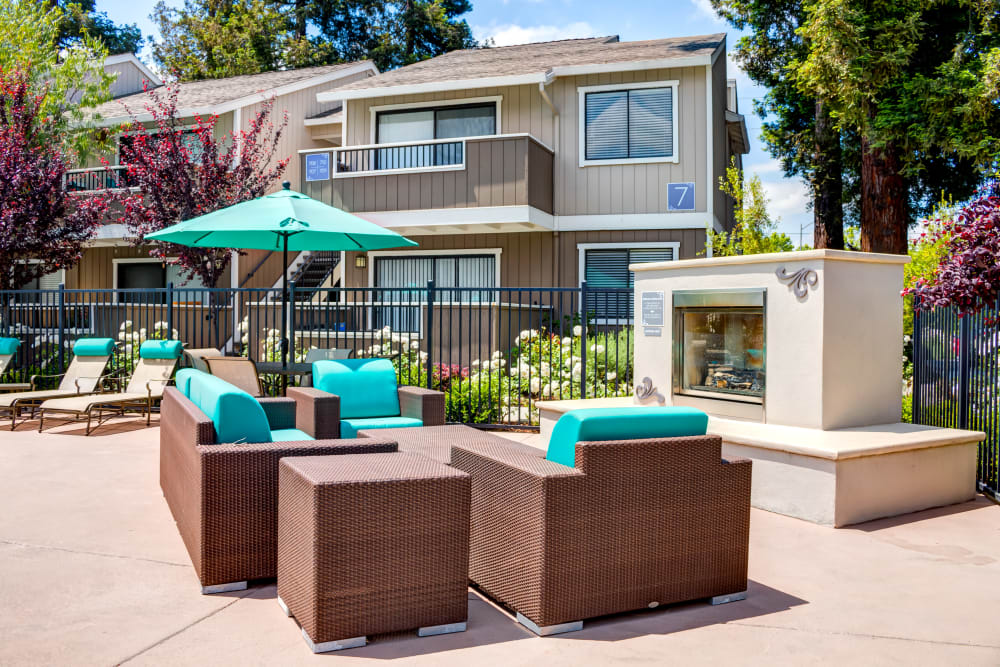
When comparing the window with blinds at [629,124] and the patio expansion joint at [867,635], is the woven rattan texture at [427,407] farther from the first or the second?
the window with blinds at [629,124]

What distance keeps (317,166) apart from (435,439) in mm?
11733

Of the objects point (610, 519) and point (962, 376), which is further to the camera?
point (962, 376)

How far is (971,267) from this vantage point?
6258 mm

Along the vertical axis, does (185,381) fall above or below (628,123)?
below

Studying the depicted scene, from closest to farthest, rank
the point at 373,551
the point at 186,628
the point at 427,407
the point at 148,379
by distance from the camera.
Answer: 1. the point at 373,551
2. the point at 186,628
3. the point at 427,407
4. the point at 148,379

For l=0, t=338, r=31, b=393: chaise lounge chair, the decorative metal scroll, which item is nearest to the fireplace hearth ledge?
the decorative metal scroll

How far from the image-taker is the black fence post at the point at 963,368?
21.5 feet

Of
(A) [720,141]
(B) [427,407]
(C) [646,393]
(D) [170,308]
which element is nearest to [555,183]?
(A) [720,141]

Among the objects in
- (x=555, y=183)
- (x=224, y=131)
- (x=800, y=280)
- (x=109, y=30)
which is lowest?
(x=800, y=280)

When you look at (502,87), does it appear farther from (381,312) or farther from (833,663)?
(833,663)

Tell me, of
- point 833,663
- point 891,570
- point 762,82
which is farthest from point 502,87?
point 833,663

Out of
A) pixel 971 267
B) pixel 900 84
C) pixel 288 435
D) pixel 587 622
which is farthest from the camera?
pixel 900 84

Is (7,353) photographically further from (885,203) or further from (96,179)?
(885,203)

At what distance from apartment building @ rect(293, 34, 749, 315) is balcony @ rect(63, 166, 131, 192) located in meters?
5.01
